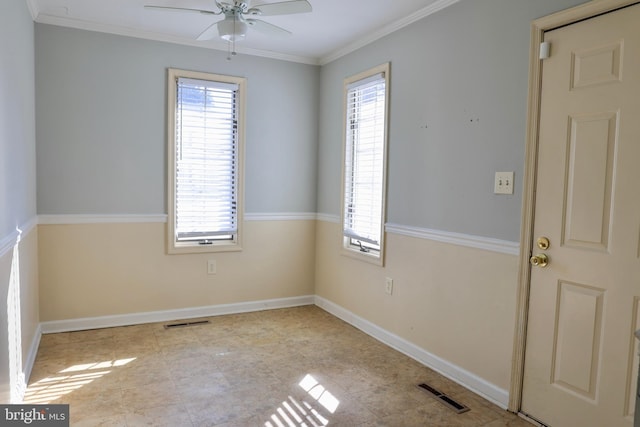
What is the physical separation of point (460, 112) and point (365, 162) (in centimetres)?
112

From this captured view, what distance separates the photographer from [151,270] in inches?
153

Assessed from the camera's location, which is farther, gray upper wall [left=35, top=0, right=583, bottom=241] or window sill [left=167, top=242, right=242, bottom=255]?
window sill [left=167, top=242, right=242, bottom=255]

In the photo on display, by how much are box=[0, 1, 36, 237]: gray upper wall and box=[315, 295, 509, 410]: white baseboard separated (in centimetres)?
261

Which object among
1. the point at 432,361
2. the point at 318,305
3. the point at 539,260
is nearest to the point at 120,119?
the point at 318,305

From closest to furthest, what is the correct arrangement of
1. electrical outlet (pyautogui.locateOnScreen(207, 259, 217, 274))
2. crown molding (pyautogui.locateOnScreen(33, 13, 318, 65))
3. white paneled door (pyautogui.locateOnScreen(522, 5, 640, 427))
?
white paneled door (pyautogui.locateOnScreen(522, 5, 640, 427))
crown molding (pyautogui.locateOnScreen(33, 13, 318, 65))
electrical outlet (pyautogui.locateOnScreen(207, 259, 217, 274))

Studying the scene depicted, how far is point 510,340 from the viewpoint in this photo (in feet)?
8.19

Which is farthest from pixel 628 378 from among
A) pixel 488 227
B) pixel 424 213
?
pixel 424 213

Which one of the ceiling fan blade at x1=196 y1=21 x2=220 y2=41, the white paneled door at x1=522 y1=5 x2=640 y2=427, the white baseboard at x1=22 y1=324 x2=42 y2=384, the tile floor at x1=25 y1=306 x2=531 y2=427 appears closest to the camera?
the white paneled door at x1=522 y1=5 x2=640 y2=427

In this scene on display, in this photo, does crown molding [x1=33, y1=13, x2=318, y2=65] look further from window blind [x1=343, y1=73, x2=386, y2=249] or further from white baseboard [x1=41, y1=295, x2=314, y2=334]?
white baseboard [x1=41, y1=295, x2=314, y2=334]

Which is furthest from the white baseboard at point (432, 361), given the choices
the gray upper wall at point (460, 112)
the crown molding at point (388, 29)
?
the crown molding at point (388, 29)

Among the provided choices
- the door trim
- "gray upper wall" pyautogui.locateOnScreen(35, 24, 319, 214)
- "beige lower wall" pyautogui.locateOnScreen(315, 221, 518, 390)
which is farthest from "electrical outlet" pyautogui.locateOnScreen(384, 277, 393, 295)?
"gray upper wall" pyautogui.locateOnScreen(35, 24, 319, 214)

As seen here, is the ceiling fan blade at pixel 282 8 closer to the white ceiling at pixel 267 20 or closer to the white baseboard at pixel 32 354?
the white ceiling at pixel 267 20

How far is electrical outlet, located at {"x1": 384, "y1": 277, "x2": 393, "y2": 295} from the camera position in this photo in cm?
346

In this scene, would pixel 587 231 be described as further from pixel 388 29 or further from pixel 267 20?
pixel 267 20
